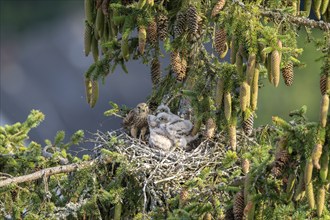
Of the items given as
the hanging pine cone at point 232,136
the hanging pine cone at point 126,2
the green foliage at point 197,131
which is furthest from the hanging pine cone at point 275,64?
the hanging pine cone at point 126,2

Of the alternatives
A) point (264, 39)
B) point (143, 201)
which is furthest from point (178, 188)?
point (264, 39)

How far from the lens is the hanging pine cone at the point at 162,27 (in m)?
7.26

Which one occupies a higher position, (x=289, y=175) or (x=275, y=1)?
(x=275, y=1)

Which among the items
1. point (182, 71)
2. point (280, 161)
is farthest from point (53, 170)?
point (280, 161)

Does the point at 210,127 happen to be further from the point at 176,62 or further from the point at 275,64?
the point at 275,64

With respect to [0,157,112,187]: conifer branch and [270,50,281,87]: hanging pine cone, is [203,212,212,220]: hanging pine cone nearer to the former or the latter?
[270,50,281,87]: hanging pine cone

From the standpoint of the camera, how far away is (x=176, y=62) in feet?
24.1

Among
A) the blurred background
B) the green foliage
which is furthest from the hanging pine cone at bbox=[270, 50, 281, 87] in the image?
the blurred background

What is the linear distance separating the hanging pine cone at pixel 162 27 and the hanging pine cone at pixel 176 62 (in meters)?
0.15

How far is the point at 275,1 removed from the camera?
7.22 metres

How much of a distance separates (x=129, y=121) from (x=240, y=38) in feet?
6.28

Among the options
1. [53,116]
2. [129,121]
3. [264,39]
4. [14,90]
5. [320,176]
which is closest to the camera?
[320,176]

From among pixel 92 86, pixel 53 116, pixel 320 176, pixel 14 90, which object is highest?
pixel 14 90

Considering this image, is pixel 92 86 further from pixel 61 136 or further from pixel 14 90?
pixel 14 90
